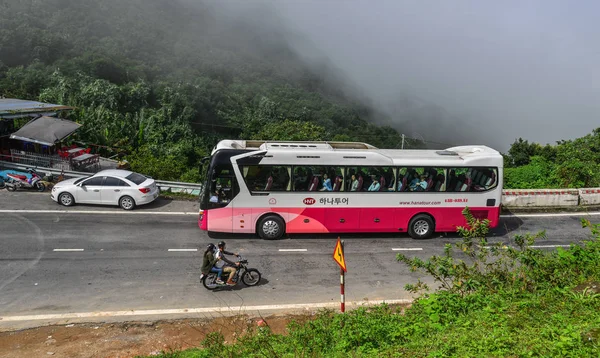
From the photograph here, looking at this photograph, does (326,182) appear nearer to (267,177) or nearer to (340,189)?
(340,189)

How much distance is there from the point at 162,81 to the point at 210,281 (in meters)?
51.1

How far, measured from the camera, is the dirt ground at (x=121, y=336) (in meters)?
A: 9.66

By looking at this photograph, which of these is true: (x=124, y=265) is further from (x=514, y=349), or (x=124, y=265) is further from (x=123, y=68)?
(x=123, y=68)

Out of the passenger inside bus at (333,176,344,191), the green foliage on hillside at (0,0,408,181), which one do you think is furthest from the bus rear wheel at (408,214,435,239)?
the green foliage on hillside at (0,0,408,181)

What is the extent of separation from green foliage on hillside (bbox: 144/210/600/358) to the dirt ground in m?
0.64

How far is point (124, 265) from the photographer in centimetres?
1381

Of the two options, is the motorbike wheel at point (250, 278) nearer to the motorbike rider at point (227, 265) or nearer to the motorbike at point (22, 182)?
the motorbike rider at point (227, 265)

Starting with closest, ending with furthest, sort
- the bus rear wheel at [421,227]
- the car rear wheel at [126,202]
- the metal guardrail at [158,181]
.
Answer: the bus rear wheel at [421,227], the car rear wheel at [126,202], the metal guardrail at [158,181]

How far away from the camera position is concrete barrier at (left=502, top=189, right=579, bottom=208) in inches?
811

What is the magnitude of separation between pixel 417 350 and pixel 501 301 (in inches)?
93.2

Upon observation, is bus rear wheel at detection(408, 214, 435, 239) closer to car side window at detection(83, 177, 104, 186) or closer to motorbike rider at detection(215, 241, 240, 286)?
motorbike rider at detection(215, 241, 240, 286)

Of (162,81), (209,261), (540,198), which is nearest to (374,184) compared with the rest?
(209,261)

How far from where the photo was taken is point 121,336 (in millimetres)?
10344

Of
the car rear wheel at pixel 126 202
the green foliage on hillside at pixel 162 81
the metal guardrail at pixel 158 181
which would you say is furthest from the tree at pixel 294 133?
the car rear wheel at pixel 126 202
